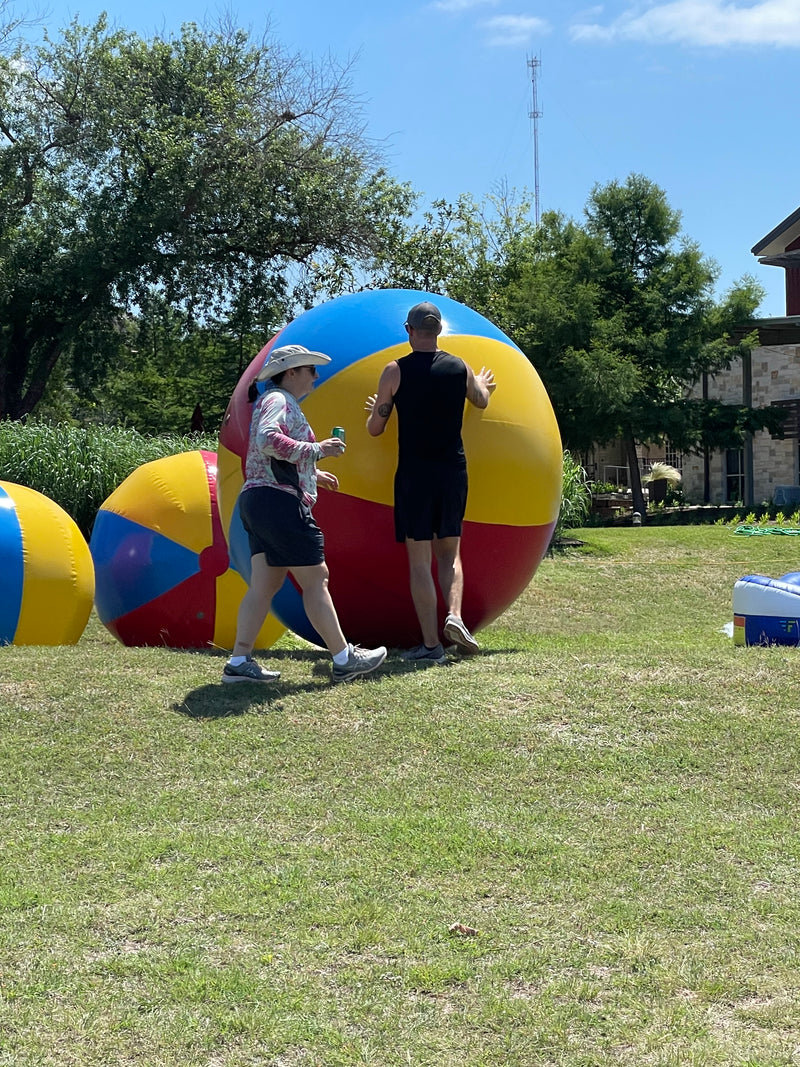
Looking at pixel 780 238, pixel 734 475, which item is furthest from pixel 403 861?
pixel 780 238

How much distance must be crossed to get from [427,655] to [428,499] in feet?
2.99

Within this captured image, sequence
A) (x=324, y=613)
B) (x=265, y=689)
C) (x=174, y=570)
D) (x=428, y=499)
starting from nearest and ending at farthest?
(x=324, y=613) < (x=265, y=689) < (x=428, y=499) < (x=174, y=570)

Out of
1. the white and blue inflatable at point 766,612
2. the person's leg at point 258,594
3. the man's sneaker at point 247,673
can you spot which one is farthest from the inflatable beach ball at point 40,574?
the white and blue inflatable at point 766,612

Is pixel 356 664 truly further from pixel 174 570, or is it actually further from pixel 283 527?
pixel 174 570

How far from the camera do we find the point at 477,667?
6398 millimetres

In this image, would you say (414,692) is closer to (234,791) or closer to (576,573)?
(234,791)

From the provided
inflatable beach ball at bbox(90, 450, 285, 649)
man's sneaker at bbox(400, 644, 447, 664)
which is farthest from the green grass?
inflatable beach ball at bbox(90, 450, 285, 649)

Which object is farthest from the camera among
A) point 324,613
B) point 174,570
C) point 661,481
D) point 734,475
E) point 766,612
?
point 661,481

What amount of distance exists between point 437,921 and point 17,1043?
1.34m

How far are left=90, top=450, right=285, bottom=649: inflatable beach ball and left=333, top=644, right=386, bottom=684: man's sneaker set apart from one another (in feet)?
7.13

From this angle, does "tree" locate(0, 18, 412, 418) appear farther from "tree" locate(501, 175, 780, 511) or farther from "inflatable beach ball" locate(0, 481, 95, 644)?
"inflatable beach ball" locate(0, 481, 95, 644)

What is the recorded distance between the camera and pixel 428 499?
→ 645cm

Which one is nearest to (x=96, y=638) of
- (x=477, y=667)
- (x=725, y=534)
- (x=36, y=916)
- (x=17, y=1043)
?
(x=477, y=667)

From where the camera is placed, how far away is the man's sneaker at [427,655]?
21.6 ft
